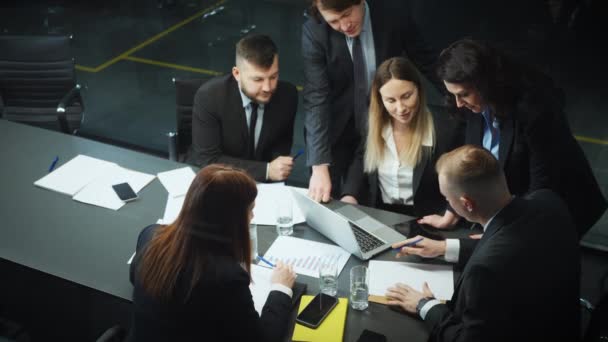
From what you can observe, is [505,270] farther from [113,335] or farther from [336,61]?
[336,61]

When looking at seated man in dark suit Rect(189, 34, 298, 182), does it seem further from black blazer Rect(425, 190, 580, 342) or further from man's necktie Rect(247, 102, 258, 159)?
black blazer Rect(425, 190, 580, 342)

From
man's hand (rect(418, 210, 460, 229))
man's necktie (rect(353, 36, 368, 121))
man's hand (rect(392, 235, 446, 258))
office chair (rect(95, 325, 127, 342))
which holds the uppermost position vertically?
man's necktie (rect(353, 36, 368, 121))

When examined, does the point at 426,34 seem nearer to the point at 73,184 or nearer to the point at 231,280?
the point at 73,184

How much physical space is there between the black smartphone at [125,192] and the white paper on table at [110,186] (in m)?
0.02

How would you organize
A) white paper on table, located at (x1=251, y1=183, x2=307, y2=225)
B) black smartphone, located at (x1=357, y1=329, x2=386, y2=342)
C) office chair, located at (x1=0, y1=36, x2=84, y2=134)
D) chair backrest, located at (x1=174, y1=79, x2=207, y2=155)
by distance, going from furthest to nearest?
office chair, located at (x1=0, y1=36, x2=84, y2=134) → chair backrest, located at (x1=174, y1=79, x2=207, y2=155) → white paper on table, located at (x1=251, y1=183, x2=307, y2=225) → black smartphone, located at (x1=357, y1=329, x2=386, y2=342)

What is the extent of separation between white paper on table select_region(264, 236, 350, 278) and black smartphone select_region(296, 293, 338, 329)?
174 mm

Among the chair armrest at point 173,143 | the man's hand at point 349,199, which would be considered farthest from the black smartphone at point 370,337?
the chair armrest at point 173,143

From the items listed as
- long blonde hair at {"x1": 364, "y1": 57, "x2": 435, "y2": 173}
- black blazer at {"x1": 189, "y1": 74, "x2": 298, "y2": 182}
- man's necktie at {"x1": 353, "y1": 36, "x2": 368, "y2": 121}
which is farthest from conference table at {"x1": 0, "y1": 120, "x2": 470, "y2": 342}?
man's necktie at {"x1": 353, "y1": 36, "x2": 368, "y2": 121}

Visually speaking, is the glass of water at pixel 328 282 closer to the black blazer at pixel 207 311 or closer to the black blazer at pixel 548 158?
the black blazer at pixel 207 311

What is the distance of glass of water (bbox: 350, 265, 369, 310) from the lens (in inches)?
82.0

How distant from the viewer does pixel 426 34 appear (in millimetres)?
4176

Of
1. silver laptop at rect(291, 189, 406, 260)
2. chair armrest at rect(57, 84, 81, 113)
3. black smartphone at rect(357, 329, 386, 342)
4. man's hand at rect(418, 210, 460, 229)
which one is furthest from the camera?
chair armrest at rect(57, 84, 81, 113)

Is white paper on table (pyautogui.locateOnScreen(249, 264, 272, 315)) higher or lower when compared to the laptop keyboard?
lower

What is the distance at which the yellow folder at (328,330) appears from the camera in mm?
1940
